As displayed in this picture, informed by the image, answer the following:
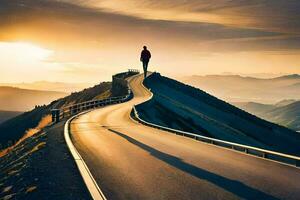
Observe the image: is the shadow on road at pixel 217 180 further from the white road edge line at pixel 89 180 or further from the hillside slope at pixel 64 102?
the hillside slope at pixel 64 102

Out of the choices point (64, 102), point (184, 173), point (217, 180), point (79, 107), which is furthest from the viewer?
point (64, 102)

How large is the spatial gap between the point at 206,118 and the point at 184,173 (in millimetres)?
54852

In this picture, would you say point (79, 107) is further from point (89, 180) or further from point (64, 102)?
point (64, 102)

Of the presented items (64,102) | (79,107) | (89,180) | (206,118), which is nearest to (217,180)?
(89,180)

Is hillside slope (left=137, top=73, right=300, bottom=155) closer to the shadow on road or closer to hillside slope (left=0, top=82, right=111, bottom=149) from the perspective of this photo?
hillside slope (left=0, top=82, right=111, bottom=149)

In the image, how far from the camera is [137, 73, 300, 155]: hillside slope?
54812mm

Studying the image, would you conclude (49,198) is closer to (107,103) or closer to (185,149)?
(185,149)

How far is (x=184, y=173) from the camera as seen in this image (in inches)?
468

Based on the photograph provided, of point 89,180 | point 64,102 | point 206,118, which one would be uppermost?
point 89,180

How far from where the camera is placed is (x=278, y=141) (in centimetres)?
8188

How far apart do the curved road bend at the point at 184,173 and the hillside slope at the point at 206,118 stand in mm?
28858

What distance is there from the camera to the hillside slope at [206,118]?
5481 cm

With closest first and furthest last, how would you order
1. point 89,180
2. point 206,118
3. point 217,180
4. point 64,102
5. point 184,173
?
1. point 217,180
2. point 89,180
3. point 184,173
4. point 206,118
5. point 64,102

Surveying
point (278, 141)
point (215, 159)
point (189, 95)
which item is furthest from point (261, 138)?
point (215, 159)
